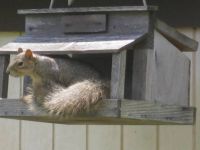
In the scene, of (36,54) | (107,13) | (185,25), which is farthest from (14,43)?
(185,25)

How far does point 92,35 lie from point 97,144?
796 mm

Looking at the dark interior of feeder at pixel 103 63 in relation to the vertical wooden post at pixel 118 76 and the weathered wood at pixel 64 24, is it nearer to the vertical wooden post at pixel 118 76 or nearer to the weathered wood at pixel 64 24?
the weathered wood at pixel 64 24

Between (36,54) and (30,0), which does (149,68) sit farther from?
(30,0)

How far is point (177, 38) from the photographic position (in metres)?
3.54

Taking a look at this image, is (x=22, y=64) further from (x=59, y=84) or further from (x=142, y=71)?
(x=142, y=71)

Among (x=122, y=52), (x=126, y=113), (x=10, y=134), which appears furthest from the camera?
(x=10, y=134)

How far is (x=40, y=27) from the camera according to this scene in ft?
11.3

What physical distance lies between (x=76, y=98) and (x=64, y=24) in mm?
476

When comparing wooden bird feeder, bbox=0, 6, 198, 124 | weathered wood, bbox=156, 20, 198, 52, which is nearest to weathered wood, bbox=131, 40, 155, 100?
wooden bird feeder, bbox=0, 6, 198, 124

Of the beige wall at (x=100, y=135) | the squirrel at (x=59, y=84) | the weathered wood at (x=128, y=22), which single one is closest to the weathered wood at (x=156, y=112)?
the squirrel at (x=59, y=84)

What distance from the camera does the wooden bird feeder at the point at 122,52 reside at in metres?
3.09

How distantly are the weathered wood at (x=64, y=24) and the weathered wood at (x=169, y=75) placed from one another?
0.24m

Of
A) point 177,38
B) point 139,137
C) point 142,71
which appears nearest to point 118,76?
point 142,71

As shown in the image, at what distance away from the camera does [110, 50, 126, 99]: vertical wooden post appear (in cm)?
303
